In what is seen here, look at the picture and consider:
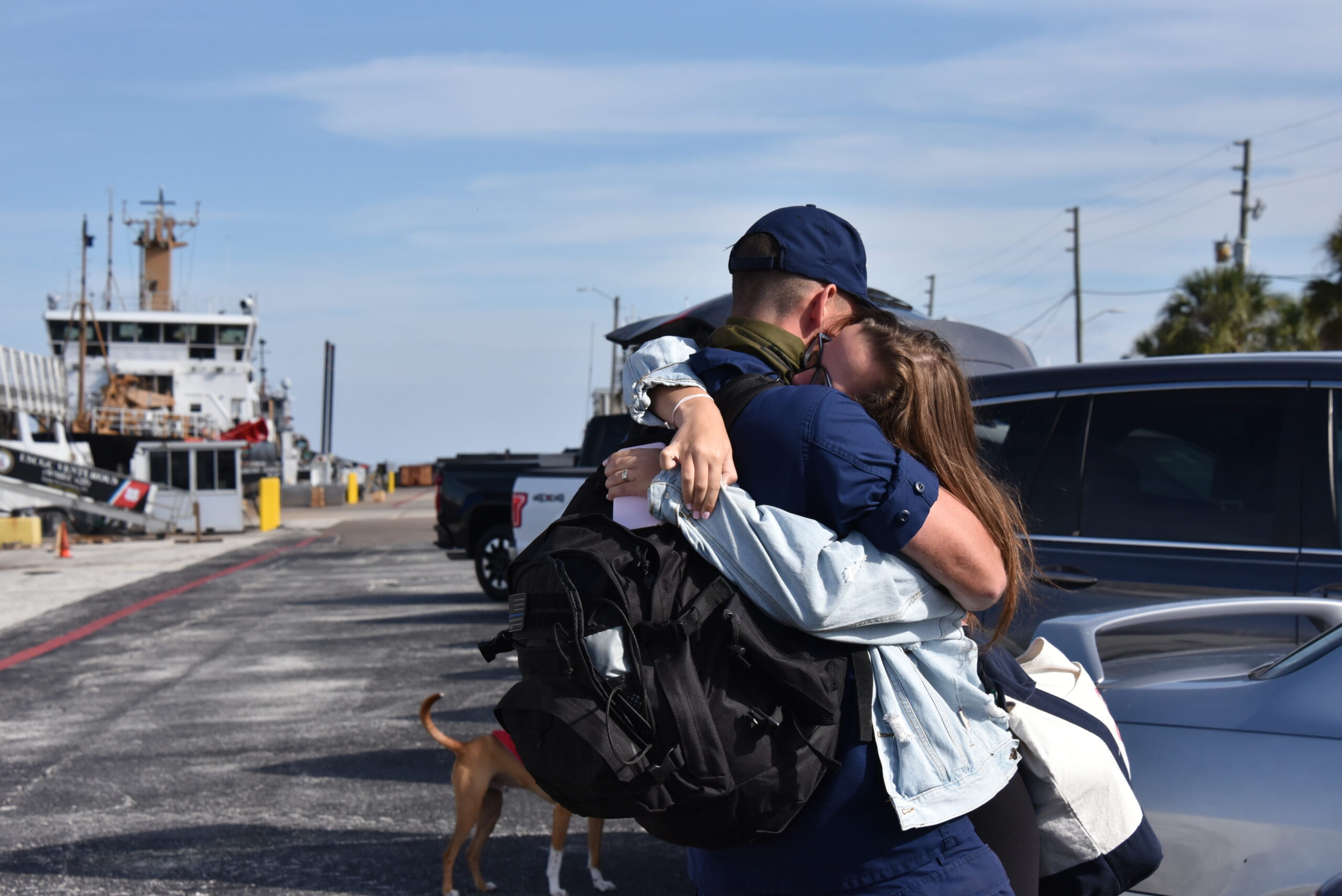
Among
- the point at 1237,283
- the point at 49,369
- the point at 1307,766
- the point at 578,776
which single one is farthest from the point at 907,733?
the point at 49,369

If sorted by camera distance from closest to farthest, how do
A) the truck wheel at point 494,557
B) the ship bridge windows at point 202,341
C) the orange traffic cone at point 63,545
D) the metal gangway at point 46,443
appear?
the truck wheel at point 494,557 → the orange traffic cone at point 63,545 → the metal gangway at point 46,443 → the ship bridge windows at point 202,341

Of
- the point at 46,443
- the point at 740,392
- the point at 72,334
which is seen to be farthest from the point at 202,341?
the point at 740,392

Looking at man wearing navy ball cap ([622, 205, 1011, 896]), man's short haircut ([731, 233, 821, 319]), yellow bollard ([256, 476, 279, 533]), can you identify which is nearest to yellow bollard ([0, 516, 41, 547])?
yellow bollard ([256, 476, 279, 533])

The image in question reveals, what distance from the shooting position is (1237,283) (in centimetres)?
3105

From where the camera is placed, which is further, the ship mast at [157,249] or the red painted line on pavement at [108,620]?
the ship mast at [157,249]

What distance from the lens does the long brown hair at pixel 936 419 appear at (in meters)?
1.95

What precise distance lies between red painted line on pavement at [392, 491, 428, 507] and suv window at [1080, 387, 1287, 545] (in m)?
43.7

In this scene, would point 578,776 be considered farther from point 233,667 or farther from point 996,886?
point 233,667

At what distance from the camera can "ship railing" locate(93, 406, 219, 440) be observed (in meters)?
40.4

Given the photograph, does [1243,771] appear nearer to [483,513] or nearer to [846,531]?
[846,531]

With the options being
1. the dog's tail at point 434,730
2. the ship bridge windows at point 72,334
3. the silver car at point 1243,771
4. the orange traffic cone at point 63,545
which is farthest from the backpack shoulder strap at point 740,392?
the ship bridge windows at point 72,334

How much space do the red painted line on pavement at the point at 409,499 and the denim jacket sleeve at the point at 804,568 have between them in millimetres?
45686

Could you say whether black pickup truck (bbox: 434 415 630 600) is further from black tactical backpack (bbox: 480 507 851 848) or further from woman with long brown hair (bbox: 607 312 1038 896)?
black tactical backpack (bbox: 480 507 851 848)

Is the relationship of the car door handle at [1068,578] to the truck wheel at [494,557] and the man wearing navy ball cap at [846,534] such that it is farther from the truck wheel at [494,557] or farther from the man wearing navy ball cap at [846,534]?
the truck wheel at [494,557]
